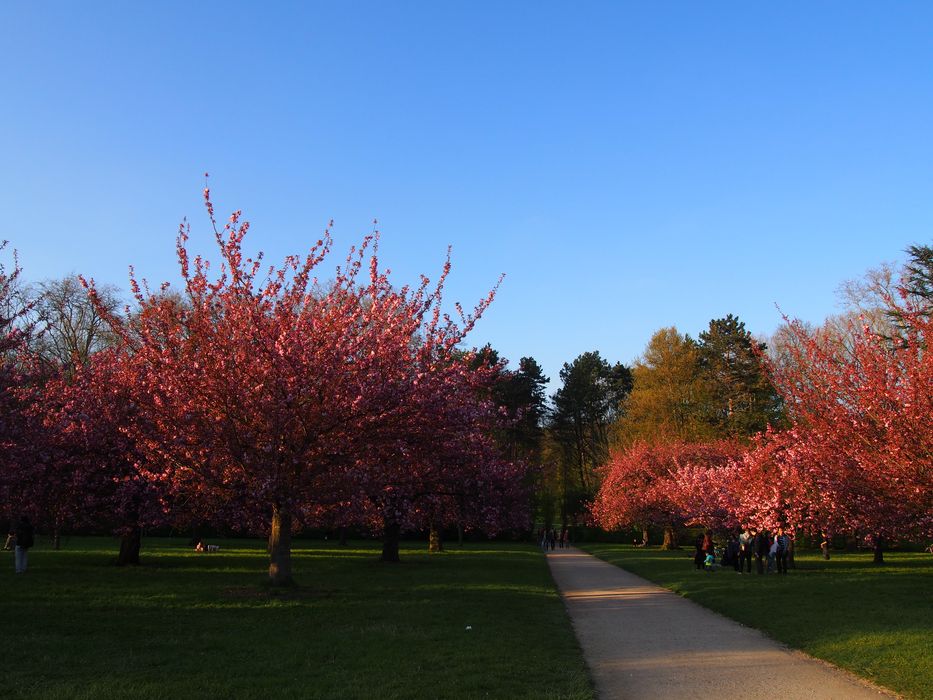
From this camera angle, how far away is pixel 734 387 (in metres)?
52.2

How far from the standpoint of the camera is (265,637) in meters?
10.1

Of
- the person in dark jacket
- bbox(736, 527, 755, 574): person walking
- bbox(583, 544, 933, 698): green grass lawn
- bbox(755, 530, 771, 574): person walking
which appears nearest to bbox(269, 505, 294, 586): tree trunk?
the person in dark jacket

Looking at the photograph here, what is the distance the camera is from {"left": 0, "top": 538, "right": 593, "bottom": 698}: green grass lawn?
7.34m

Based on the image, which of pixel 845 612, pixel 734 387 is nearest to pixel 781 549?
pixel 845 612

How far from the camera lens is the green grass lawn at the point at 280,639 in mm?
7340

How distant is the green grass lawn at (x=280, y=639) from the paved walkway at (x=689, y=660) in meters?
0.47

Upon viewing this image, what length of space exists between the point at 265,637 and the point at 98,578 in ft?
31.4

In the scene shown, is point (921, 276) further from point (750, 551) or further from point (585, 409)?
point (585, 409)

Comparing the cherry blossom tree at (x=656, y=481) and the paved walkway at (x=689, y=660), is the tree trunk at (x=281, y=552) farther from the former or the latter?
the cherry blossom tree at (x=656, y=481)

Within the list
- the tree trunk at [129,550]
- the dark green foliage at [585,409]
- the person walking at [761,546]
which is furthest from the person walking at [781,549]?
the dark green foliage at [585,409]

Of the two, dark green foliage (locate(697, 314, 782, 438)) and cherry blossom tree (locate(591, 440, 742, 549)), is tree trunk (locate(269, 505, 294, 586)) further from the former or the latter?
dark green foliage (locate(697, 314, 782, 438))

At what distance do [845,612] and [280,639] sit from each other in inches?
386

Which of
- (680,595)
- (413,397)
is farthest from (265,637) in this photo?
(680,595)

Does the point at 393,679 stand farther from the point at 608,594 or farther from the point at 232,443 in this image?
the point at 608,594
